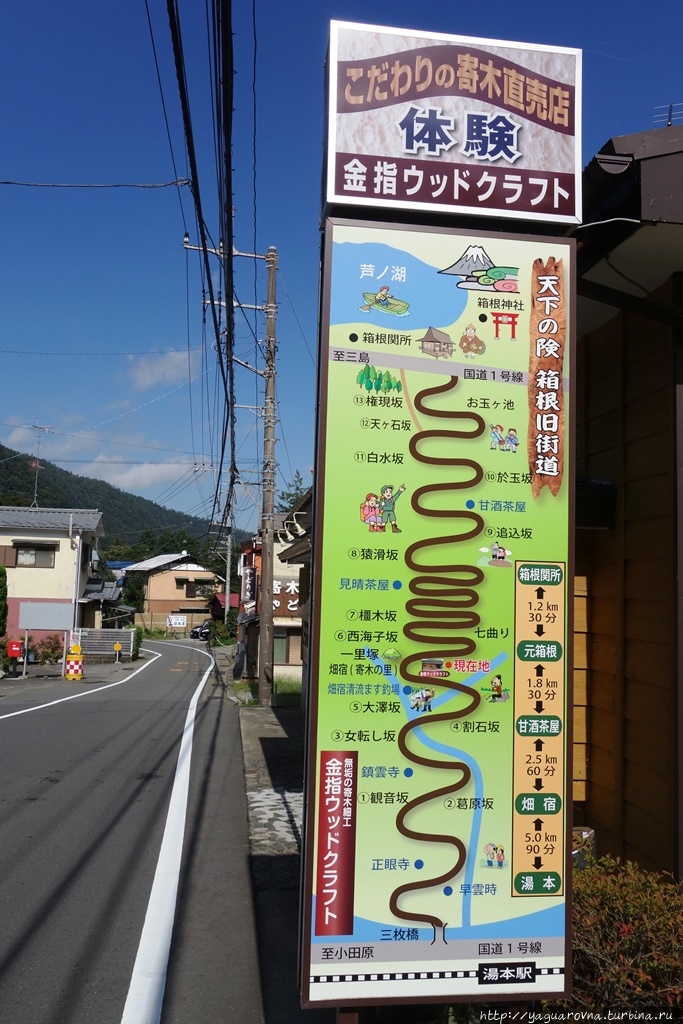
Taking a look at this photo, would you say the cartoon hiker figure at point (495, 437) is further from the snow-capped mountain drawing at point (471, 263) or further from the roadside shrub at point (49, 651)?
the roadside shrub at point (49, 651)

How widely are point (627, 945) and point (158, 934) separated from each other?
3.42m

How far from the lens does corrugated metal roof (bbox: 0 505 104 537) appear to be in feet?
130

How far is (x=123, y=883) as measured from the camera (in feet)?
22.0

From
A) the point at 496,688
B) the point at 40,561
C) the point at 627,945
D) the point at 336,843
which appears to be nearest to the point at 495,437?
the point at 496,688

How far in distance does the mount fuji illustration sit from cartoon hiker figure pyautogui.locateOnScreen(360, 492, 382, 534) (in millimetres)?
1081

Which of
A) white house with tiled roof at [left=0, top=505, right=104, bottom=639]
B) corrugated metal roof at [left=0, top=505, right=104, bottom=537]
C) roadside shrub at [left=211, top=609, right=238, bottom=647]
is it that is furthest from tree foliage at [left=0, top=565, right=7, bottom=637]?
roadside shrub at [left=211, top=609, right=238, bottom=647]

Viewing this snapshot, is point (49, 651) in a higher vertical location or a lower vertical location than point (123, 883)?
lower

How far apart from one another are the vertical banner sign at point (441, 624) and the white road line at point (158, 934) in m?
1.82

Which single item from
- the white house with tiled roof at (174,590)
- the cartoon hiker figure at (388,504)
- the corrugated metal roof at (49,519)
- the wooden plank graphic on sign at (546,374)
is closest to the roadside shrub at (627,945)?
the wooden plank graphic on sign at (546,374)

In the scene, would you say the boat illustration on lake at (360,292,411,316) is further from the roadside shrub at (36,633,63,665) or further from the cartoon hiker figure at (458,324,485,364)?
the roadside shrub at (36,633,63,665)

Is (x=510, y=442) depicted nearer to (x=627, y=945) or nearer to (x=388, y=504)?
(x=388, y=504)

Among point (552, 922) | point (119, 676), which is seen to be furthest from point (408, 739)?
point (119, 676)

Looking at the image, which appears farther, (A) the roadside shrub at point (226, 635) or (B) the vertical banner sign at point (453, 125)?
(A) the roadside shrub at point (226, 635)

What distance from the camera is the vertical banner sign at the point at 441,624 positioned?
3.33 metres
